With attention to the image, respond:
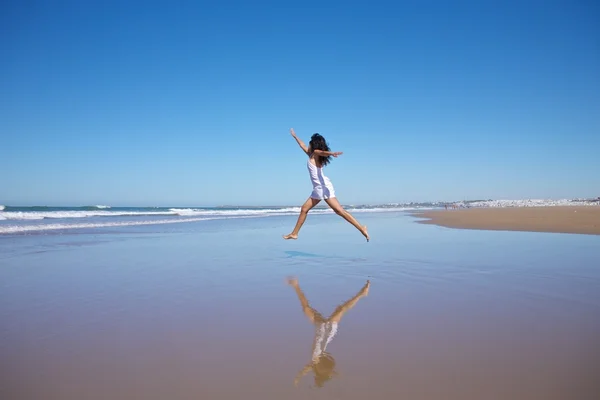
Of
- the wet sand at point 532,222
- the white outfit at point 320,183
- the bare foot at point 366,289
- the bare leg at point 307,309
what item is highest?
the white outfit at point 320,183

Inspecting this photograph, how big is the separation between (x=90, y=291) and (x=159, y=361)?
2.57 meters

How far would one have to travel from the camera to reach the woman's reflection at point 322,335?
7.95ft

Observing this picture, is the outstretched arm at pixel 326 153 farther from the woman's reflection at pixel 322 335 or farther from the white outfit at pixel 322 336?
the white outfit at pixel 322 336

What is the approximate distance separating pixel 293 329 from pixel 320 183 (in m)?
4.38

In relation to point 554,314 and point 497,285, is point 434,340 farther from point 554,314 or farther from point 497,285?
point 497,285

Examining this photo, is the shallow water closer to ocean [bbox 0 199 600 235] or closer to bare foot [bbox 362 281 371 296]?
bare foot [bbox 362 281 371 296]

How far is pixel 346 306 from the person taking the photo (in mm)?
3973

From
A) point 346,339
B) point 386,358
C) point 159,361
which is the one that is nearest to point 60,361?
point 159,361

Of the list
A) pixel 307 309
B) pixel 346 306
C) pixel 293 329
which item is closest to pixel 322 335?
pixel 293 329

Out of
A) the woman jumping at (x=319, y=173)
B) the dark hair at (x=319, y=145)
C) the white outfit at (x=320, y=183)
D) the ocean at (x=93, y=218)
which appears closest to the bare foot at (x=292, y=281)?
the woman jumping at (x=319, y=173)

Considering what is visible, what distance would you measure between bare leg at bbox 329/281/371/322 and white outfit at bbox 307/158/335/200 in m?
2.84

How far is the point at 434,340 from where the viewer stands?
2.96 m

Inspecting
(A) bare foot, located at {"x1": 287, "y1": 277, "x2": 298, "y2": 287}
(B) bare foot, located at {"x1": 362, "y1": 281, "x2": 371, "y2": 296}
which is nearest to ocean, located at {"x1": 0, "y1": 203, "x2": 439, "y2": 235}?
(A) bare foot, located at {"x1": 287, "y1": 277, "x2": 298, "y2": 287}

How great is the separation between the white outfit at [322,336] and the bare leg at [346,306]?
168 mm
